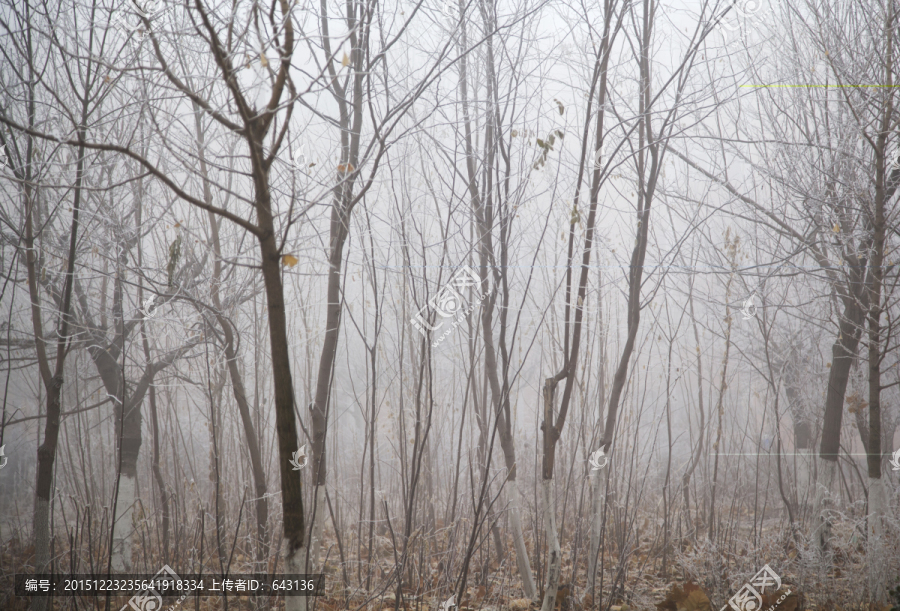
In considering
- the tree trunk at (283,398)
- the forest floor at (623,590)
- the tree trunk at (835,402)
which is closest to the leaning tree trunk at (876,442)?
the forest floor at (623,590)

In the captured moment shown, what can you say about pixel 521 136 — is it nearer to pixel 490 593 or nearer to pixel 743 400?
pixel 490 593

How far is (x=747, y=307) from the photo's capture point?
3.13 meters

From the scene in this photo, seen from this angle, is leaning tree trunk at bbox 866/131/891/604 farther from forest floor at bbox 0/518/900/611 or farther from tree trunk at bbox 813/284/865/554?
tree trunk at bbox 813/284/865/554

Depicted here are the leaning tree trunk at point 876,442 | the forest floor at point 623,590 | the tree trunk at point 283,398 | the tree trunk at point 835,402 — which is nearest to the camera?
the tree trunk at point 283,398

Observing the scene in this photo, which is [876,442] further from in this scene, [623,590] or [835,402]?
[623,590]

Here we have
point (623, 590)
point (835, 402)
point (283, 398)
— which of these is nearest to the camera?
point (283, 398)

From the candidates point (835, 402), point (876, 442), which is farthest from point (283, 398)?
point (835, 402)

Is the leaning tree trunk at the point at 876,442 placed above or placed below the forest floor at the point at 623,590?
above

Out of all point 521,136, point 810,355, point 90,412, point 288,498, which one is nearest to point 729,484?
point 810,355

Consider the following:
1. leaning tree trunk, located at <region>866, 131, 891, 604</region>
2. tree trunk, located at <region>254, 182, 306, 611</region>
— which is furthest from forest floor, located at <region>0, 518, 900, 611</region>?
tree trunk, located at <region>254, 182, 306, 611</region>

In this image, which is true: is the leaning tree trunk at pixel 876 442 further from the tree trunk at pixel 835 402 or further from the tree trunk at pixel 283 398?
the tree trunk at pixel 283 398

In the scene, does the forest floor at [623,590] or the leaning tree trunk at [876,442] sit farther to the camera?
the leaning tree trunk at [876,442]

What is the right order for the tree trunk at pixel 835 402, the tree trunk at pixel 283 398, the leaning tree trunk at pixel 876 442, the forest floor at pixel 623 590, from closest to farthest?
the tree trunk at pixel 283 398, the forest floor at pixel 623 590, the leaning tree trunk at pixel 876 442, the tree trunk at pixel 835 402

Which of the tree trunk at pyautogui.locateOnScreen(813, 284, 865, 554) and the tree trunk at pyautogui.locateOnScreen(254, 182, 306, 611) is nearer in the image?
the tree trunk at pyautogui.locateOnScreen(254, 182, 306, 611)
